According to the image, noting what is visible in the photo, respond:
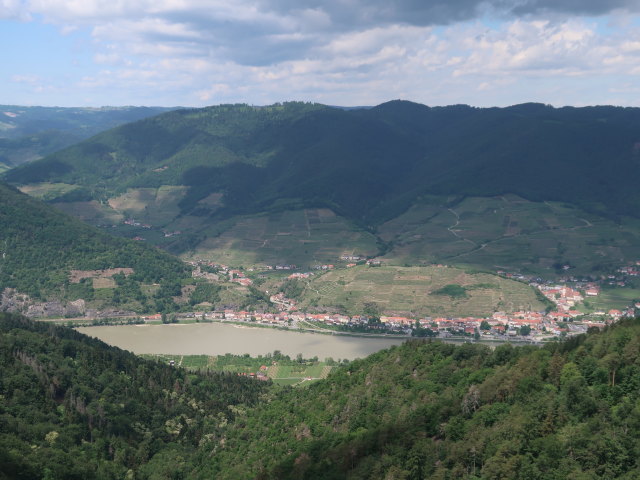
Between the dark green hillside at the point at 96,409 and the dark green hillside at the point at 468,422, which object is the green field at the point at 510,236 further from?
the dark green hillside at the point at 468,422

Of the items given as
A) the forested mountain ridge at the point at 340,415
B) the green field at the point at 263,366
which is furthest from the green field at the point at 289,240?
the forested mountain ridge at the point at 340,415

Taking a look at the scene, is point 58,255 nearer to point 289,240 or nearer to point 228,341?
point 228,341

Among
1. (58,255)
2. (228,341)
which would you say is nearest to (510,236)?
(228,341)

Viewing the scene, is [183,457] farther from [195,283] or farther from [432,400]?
[195,283]

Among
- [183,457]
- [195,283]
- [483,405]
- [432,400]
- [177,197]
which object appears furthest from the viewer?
[177,197]

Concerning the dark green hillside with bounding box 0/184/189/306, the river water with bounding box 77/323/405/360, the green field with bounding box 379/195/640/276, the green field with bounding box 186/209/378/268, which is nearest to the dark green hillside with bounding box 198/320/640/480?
the river water with bounding box 77/323/405/360

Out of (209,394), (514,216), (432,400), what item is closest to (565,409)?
(432,400)

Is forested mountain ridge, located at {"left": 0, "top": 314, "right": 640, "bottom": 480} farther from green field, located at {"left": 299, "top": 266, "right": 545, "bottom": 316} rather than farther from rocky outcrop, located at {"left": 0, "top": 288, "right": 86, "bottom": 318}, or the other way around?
green field, located at {"left": 299, "top": 266, "right": 545, "bottom": 316}
